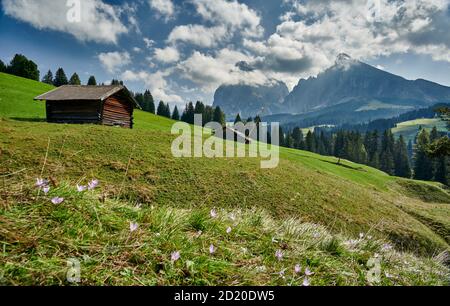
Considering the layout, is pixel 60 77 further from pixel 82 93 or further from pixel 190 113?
pixel 82 93

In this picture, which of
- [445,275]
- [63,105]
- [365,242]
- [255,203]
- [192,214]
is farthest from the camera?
[63,105]

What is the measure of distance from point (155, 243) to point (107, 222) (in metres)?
0.61

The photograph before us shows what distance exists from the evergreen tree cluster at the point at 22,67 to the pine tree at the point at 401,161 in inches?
4780

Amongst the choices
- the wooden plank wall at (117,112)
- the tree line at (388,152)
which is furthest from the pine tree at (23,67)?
the tree line at (388,152)

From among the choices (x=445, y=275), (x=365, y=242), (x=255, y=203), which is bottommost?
(x=255, y=203)

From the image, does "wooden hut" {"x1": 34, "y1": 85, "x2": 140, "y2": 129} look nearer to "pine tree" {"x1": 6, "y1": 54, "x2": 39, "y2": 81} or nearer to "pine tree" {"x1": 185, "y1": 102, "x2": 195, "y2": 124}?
"pine tree" {"x1": 6, "y1": 54, "x2": 39, "y2": 81}

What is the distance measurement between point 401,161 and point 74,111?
105m

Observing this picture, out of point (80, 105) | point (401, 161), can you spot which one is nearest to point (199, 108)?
point (401, 161)

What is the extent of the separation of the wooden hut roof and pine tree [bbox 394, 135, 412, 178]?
97.4 meters

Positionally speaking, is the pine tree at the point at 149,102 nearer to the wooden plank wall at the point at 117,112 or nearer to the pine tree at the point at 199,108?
the pine tree at the point at 199,108

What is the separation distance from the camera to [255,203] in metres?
15.1
